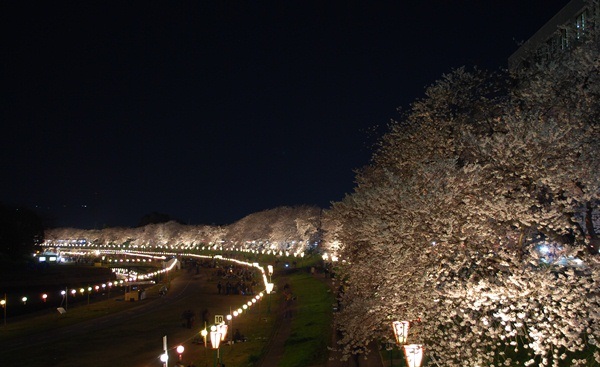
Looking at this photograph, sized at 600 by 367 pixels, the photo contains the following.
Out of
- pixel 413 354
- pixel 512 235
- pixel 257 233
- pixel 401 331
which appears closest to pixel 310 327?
pixel 401 331

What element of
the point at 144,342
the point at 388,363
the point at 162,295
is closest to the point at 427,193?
the point at 388,363

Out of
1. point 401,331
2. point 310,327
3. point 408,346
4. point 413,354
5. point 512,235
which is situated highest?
point 512,235

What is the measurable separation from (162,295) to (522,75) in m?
47.0

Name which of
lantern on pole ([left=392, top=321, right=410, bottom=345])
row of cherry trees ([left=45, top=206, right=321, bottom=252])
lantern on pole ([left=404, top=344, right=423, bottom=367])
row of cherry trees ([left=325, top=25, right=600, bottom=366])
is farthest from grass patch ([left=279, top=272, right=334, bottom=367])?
row of cherry trees ([left=45, top=206, right=321, bottom=252])

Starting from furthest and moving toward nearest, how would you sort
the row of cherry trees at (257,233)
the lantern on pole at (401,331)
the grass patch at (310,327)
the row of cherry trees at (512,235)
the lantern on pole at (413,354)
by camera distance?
the row of cherry trees at (257,233), the grass patch at (310,327), the lantern on pole at (401,331), the lantern on pole at (413,354), the row of cherry trees at (512,235)

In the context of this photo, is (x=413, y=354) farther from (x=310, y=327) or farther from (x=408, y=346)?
(x=310, y=327)

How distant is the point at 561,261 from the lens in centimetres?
1152

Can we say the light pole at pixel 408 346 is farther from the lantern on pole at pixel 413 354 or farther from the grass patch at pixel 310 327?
the grass patch at pixel 310 327

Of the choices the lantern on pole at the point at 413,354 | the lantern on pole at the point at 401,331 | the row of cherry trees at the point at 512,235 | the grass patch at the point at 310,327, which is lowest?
the grass patch at the point at 310,327

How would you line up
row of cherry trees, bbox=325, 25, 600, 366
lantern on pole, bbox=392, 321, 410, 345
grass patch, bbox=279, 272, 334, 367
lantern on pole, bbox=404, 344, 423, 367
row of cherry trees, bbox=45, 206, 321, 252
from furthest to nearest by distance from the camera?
row of cherry trees, bbox=45, 206, 321, 252
grass patch, bbox=279, 272, 334, 367
lantern on pole, bbox=392, 321, 410, 345
lantern on pole, bbox=404, 344, 423, 367
row of cherry trees, bbox=325, 25, 600, 366

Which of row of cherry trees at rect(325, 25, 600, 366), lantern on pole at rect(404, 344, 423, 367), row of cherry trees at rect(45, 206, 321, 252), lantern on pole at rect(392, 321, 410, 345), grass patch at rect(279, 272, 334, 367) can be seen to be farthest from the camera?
row of cherry trees at rect(45, 206, 321, 252)

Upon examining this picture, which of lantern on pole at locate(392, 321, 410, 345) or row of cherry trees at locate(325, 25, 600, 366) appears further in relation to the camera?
lantern on pole at locate(392, 321, 410, 345)

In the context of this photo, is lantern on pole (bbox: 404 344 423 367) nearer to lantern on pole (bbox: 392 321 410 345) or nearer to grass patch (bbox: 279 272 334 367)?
lantern on pole (bbox: 392 321 410 345)

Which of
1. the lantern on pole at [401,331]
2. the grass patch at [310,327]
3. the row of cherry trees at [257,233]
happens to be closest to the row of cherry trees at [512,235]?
the lantern on pole at [401,331]
